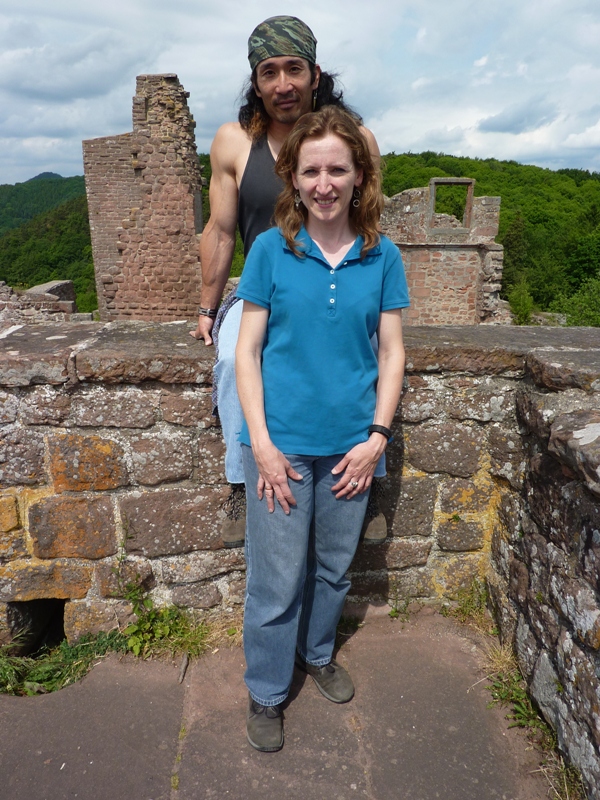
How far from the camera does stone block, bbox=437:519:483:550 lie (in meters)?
2.36

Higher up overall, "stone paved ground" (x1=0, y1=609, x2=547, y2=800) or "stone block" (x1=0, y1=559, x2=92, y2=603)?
"stone block" (x1=0, y1=559, x2=92, y2=603)

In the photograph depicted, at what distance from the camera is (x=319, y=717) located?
1.91m

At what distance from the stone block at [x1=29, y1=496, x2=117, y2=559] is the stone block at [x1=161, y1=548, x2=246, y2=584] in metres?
0.23

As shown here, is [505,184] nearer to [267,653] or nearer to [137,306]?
[137,306]

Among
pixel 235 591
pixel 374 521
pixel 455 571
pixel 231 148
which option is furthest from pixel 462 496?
pixel 231 148

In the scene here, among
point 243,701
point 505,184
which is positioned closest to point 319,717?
point 243,701

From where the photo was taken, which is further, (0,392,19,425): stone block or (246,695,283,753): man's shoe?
(0,392,19,425): stone block

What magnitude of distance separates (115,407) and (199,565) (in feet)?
2.32

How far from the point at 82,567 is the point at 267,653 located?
849 millimetres

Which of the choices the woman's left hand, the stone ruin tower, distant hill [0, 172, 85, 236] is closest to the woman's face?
the woman's left hand

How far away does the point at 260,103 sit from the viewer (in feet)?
6.68

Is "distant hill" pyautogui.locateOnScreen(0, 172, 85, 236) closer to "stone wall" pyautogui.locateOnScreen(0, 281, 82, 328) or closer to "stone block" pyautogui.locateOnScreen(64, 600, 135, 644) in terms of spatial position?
"stone wall" pyautogui.locateOnScreen(0, 281, 82, 328)

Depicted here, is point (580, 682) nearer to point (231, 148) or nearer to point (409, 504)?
point (409, 504)

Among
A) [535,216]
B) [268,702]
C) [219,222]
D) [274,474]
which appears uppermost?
[535,216]
